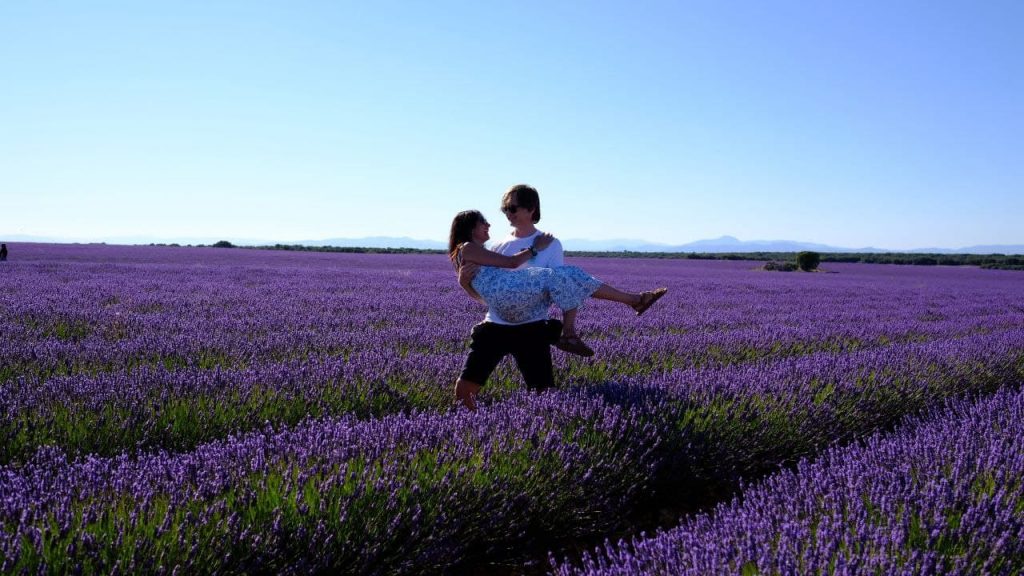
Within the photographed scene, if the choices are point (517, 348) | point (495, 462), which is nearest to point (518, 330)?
point (517, 348)

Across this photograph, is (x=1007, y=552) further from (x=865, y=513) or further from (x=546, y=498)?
(x=546, y=498)

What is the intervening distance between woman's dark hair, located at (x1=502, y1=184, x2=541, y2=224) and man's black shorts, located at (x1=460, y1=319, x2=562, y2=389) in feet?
1.89

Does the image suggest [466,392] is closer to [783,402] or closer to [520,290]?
[520,290]

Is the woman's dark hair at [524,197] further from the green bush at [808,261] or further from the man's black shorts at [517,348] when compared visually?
the green bush at [808,261]

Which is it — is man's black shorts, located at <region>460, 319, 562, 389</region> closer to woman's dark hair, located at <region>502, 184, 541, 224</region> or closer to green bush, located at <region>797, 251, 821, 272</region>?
woman's dark hair, located at <region>502, 184, 541, 224</region>

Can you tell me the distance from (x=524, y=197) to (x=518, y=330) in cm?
66

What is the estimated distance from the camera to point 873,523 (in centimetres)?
186

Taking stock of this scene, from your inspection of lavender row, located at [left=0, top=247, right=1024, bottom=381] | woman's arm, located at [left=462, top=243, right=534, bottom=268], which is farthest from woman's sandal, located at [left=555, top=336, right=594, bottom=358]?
lavender row, located at [left=0, top=247, right=1024, bottom=381]

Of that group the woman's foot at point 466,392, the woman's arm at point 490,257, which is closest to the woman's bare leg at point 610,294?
the woman's arm at point 490,257

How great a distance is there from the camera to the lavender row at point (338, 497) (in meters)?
1.56

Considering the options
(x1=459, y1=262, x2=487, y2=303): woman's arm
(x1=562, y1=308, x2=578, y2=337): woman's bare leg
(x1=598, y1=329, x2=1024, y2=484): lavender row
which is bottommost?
(x1=598, y1=329, x2=1024, y2=484): lavender row

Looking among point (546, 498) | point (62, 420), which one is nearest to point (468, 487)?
point (546, 498)

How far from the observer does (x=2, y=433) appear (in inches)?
100

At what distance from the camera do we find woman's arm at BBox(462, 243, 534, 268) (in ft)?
9.95
